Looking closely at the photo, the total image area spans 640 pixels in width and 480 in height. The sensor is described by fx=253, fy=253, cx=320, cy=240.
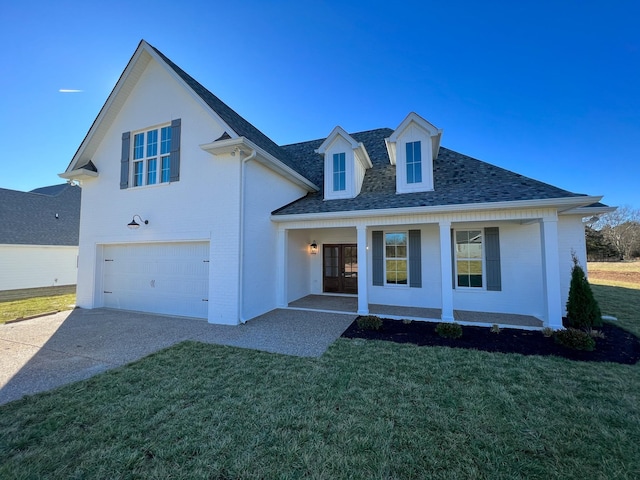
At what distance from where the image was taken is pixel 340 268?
38.2 ft

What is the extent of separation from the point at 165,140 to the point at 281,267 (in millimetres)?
5719

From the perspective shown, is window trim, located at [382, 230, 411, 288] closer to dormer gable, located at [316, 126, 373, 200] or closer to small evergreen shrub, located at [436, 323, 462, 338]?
dormer gable, located at [316, 126, 373, 200]

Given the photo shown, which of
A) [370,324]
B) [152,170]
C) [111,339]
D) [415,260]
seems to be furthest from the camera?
[415,260]

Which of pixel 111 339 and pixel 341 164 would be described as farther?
pixel 341 164

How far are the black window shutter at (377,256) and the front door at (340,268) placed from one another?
169 cm

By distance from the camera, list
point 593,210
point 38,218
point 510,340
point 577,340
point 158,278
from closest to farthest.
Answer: point 577,340
point 510,340
point 593,210
point 158,278
point 38,218

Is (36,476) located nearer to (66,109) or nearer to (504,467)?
(504,467)

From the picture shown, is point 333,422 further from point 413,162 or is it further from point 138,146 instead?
point 138,146

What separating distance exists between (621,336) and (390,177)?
736 cm

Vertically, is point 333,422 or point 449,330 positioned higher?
point 449,330

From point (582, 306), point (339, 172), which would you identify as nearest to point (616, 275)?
point (582, 306)

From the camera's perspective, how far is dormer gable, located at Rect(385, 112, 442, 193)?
818cm

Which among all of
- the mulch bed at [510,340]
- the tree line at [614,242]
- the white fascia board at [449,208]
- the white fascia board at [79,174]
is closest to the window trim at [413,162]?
the white fascia board at [449,208]

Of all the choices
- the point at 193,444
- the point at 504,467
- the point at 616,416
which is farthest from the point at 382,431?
the point at 616,416
